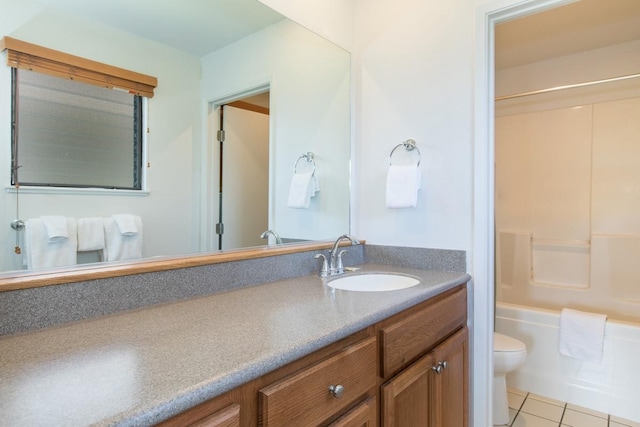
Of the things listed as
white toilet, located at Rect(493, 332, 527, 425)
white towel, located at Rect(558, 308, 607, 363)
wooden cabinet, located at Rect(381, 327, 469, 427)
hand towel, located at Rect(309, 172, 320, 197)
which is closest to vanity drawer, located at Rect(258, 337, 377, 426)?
wooden cabinet, located at Rect(381, 327, 469, 427)

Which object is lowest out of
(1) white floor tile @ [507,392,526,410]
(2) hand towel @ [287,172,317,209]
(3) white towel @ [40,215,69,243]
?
(1) white floor tile @ [507,392,526,410]

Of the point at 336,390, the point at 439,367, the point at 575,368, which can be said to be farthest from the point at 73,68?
the point at 575,368

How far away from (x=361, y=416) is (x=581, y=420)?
1.73m

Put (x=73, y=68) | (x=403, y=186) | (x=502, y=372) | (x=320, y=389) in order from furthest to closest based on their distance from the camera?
(x=502, y=372) → (x=403, y=186) → (x=73, y=68) → (x=320, y=389)

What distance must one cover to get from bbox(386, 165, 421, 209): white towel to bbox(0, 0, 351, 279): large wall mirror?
0.99ft

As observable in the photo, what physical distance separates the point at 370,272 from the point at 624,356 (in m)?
1.55

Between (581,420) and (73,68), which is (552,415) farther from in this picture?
(73,68)

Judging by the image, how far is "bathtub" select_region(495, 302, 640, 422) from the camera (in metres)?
1.94

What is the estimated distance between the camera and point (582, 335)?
204 centimetres

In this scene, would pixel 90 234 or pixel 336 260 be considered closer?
pixel 90 234

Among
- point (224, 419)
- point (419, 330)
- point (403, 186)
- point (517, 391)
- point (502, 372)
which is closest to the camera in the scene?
point (224, 419)

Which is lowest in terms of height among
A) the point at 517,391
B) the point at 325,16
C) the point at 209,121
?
the point at 517,391

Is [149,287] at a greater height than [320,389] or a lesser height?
greater

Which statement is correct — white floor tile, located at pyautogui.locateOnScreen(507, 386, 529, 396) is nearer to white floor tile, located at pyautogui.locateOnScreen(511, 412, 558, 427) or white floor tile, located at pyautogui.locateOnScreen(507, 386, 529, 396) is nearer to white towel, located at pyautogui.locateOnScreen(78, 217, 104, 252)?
white floor tile, located at pyautogui.locateOnScreen(511, 412, 558, 427)
